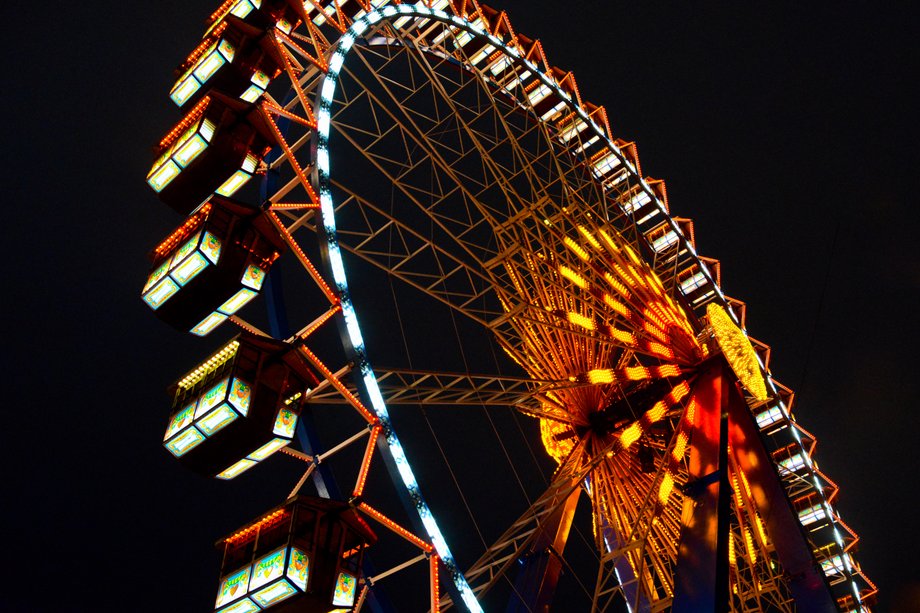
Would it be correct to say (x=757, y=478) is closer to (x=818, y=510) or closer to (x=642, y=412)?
(x=642, y=412)

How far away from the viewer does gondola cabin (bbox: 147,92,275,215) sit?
44.3 ft

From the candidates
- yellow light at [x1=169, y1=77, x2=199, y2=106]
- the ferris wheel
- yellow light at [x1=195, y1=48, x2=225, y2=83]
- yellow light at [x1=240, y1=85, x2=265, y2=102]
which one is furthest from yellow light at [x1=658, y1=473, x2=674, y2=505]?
yellow light at [x1=169, y1=77, x2=199, y2=106]

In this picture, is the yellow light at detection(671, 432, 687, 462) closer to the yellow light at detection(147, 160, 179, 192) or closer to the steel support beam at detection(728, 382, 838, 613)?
the steel support beam at detection(728, 382, 838, 613)

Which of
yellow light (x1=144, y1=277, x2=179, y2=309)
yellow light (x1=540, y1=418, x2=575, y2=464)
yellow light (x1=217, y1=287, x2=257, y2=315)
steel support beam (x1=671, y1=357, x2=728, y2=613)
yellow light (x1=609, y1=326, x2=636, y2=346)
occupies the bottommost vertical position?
steel support beam (x1=671, y1=357, x2=728, y2=613)

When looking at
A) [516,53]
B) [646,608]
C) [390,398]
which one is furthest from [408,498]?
[516,53]

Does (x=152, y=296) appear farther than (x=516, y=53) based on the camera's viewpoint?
No

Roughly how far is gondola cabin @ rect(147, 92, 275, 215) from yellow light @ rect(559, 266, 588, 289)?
5.62 meters

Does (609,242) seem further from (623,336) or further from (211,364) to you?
(211,364)

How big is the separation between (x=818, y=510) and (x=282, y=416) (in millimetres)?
14165

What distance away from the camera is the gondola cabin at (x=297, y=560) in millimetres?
10641

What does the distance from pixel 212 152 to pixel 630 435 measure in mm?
8026

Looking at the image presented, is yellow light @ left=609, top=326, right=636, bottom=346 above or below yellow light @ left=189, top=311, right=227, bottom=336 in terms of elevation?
below

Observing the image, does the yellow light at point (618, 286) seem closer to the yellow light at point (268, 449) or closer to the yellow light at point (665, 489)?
the yellow light at point (665, 489)

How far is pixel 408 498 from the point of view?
1129 centimetres
